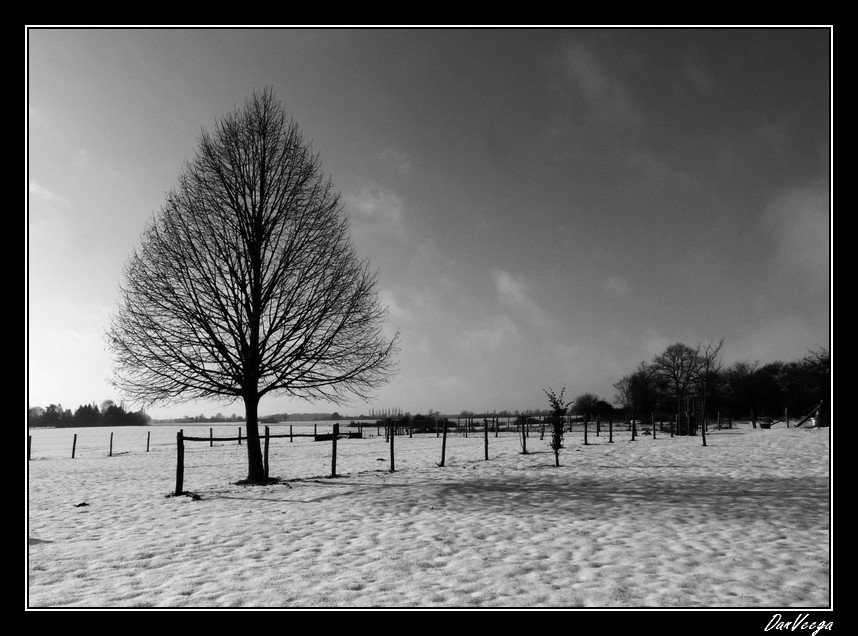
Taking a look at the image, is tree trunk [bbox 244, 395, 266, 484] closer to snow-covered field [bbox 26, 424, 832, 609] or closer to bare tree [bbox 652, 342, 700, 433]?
snow-covered field [bbox 26, 424, 832, 609]

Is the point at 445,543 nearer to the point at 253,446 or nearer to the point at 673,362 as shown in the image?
the point at 253,446

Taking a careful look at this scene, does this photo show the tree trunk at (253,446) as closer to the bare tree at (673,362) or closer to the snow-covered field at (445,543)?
the snow-covered field at (445,543)

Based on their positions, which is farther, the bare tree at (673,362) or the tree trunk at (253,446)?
the bare tree at (673,362)

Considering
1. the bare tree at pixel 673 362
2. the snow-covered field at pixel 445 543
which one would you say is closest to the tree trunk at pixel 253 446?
the snow-covered field at pixel 445 543

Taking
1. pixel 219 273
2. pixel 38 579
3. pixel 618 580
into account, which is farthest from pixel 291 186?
pixel 618 580

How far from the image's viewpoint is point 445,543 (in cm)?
737

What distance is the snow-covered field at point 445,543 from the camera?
525 cm

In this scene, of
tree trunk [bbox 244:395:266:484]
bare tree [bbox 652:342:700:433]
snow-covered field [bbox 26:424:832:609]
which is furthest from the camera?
bare tree [bbox 652:342:700:433]

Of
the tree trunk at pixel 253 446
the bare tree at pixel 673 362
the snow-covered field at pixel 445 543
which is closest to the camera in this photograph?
the snow-covered field at pixel 445 543

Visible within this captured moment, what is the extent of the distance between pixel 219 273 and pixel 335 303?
3.51 m

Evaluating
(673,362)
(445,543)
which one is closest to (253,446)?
(445,543)

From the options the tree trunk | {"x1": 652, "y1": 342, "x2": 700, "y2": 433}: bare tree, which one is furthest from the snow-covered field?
{"x1": 652, "y1": 342, "x2": 700, "y2": 433}: bare tree

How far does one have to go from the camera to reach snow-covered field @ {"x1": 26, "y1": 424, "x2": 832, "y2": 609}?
525cm

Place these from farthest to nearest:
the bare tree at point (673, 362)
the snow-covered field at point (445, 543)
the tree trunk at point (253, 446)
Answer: the bare tree at point (673, 362) → the tree trunk at point (253, 446) → the snow-covered field at point (445, 543)
